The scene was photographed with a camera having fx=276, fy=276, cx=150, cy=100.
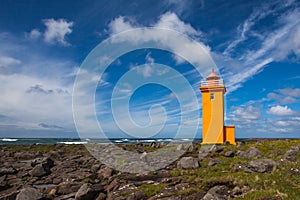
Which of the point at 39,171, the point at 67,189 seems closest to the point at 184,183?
the point at 67,189

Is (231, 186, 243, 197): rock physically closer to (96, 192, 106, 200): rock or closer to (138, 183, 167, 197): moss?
(138, 183, 167, 197): moss

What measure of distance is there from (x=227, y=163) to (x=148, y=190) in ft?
27.4

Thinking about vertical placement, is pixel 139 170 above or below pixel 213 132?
below

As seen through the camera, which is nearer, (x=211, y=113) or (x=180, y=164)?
(x=180, y=164)

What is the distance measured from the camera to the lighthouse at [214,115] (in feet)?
111

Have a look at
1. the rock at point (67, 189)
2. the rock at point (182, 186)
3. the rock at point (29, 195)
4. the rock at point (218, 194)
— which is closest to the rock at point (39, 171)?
the rock at point (67, 189)

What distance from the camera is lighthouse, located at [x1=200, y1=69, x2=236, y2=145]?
33.8 m

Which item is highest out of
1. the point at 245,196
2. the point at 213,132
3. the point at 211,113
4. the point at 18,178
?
the point at 211,113

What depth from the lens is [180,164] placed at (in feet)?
65.9

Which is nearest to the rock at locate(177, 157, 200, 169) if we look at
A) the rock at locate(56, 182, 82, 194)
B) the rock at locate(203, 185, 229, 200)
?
the rock at locate(56, 182, 82, 194)

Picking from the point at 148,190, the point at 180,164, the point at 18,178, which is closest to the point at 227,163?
the point at 180,164

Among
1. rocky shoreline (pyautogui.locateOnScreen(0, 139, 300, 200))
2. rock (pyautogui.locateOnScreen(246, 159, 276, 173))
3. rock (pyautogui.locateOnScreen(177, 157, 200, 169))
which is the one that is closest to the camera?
rocky shoreline (pyautogui.locateOnScreen(0, 139, 300, 200))

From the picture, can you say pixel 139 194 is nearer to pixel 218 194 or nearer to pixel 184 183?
pixel 184 183

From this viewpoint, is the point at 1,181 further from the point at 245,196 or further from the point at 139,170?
the point at 245,196
